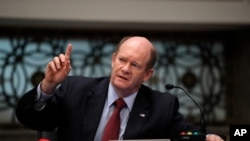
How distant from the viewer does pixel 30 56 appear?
4543mm

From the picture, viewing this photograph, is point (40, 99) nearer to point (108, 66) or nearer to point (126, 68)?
point (126, 68)

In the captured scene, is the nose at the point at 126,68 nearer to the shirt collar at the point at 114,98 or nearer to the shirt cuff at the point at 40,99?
the shirt collar at the point at 114,98

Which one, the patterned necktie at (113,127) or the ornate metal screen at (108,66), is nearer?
the patterned necktie at (113,127)

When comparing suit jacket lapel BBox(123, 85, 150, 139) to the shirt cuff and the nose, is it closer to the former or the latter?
the nose

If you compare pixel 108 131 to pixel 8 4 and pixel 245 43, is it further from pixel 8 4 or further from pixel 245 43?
pixel 245 43

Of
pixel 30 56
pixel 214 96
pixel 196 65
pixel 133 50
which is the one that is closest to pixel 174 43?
pixel 196 65

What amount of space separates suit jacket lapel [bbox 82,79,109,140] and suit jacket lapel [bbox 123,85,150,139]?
0.54 ft

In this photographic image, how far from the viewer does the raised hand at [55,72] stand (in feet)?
6.45

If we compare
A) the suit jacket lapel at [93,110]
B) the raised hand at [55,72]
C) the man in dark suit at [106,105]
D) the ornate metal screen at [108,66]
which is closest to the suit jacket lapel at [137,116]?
the man in dark suit at [106,105]

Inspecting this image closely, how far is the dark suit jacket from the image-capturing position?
212 cm

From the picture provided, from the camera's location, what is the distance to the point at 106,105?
221 centimetres

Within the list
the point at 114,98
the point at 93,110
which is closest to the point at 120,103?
the point at 114,98

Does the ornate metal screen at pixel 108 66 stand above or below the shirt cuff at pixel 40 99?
above

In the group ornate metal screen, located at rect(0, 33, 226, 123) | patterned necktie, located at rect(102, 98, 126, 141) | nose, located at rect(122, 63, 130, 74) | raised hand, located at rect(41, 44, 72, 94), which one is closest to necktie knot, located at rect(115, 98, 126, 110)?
patterned necktie, located at rect(102, 98, 126, 141)
